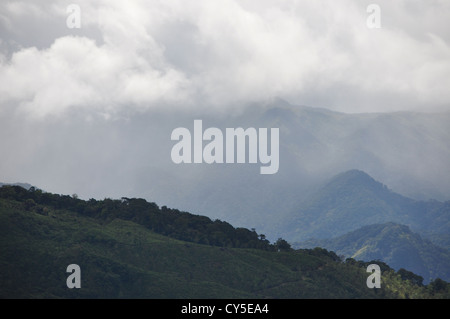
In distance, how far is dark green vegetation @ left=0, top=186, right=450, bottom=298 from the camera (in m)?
116

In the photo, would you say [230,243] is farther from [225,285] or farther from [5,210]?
[5,210]

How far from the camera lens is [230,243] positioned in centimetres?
14975

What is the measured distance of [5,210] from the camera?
13225 cm

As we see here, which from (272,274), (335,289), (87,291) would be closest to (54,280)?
(87,291)

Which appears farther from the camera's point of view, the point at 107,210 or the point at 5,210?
the point at 107,210

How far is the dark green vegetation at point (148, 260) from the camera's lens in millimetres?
116312

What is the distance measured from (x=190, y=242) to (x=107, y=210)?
22.6m

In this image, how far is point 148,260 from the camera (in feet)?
425

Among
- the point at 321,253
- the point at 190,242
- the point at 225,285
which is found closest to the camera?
the point at 225,285
